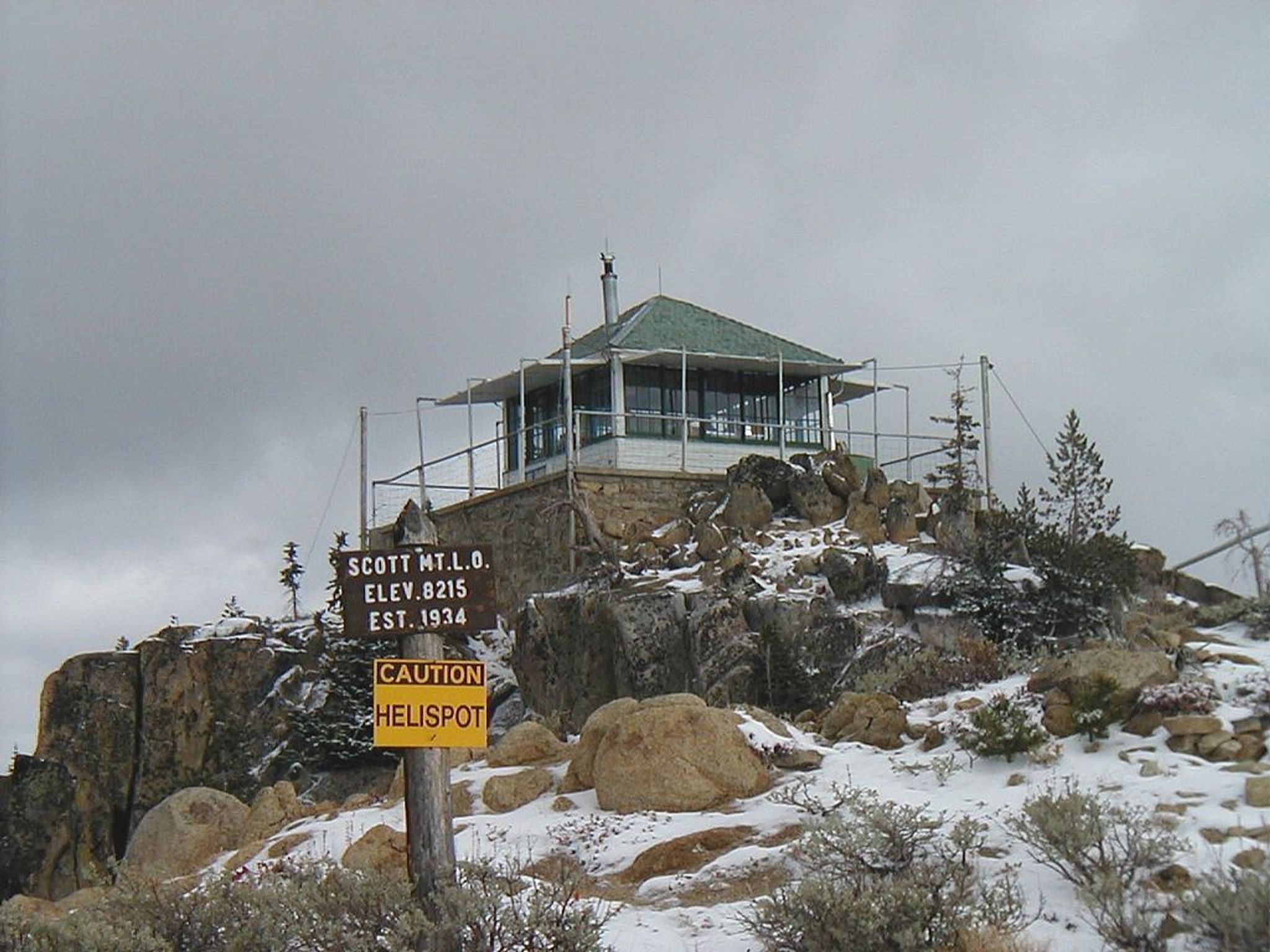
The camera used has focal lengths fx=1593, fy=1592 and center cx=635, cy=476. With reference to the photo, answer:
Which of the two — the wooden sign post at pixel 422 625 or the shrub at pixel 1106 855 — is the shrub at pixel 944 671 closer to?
the shrub at pixel 1106 855

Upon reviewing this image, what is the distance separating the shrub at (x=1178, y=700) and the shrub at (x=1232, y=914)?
4.23 metres

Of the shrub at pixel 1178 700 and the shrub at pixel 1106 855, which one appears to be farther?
the shrub at pixel 1178 700

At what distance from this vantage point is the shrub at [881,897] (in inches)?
346

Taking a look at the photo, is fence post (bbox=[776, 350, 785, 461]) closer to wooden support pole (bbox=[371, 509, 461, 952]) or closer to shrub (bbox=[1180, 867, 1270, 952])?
wooden support pole (bbox=[371, 509, 461, 952])

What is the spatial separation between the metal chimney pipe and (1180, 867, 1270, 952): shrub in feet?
78.1

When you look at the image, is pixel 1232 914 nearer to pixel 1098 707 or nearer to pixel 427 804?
pixel 427 804

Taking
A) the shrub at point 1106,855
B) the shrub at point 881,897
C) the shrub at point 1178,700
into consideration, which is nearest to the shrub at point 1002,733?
the shrub at point 1178,700

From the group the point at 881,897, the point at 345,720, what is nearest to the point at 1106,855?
the point at 881,897

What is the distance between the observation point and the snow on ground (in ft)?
34.0

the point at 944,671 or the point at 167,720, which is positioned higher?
the point at 944,671

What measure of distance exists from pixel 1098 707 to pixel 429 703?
6.10 m

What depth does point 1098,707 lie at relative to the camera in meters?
13.3

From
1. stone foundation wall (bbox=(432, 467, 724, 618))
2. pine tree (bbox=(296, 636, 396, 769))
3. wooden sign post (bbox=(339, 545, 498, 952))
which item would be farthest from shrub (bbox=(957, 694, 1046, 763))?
stone foundation wall (bbox=(432, 467, 724, 618))

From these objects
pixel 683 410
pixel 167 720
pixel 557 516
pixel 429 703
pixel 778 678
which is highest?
pixel 683 410
